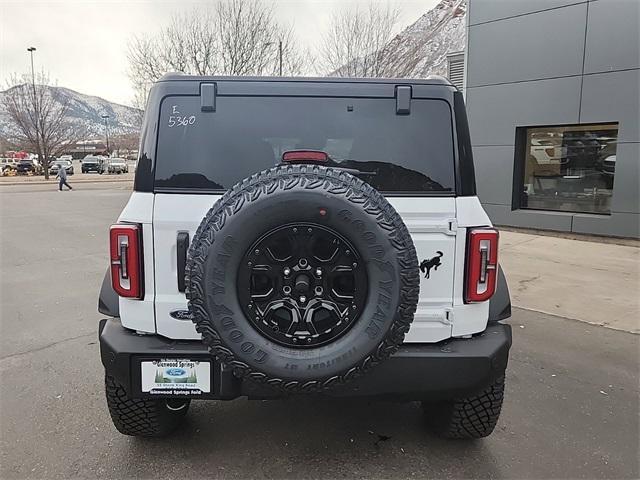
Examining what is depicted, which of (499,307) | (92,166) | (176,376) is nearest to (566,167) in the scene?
(499,307)

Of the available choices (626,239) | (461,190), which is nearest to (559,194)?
(626,239)

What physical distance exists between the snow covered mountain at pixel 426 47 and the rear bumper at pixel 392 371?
5796 millimetres

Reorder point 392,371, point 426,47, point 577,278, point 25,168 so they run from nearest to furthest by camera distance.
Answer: point 392,371
point 577,278
point 426,47
point 25,168

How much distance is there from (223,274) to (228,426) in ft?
4.70

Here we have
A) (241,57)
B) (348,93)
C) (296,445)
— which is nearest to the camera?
(348,93)

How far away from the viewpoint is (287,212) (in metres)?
2.03

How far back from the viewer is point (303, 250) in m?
2.09

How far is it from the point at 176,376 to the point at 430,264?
1.31 meters

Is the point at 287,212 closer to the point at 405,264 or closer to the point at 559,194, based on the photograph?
the point at 405,264

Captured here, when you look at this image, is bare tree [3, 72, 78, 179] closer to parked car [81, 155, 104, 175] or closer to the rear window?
parked car [81, 155, 104, 175]

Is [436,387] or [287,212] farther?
[436,387]

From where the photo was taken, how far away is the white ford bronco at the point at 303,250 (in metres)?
2.06

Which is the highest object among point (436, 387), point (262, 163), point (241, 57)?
point (241, 57)

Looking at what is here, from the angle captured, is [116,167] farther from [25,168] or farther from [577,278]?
[577,278]
